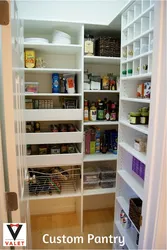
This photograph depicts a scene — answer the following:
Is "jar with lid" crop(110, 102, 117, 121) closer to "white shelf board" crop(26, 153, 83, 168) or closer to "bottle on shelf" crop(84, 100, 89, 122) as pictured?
"bottle on shelf" crop(84, 100, 89, 122)

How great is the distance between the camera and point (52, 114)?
1913mm

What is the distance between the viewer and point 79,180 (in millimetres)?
2219

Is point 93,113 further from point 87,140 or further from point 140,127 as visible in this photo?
point 140,127

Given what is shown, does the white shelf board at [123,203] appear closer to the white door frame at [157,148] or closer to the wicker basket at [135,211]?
the wicker basket at [135,211]

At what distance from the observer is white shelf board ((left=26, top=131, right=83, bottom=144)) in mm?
1897

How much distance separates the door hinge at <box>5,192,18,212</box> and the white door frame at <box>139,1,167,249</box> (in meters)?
0.66

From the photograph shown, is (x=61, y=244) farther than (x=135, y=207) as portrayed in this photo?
Yes

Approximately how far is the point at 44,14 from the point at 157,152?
6.30 feet

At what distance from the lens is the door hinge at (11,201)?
2.67 ft

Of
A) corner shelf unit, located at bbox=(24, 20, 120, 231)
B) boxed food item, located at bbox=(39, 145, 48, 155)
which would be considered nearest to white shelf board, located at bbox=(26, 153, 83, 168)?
corner shelf unit, located at bbox=(24, 20, 120, 231)

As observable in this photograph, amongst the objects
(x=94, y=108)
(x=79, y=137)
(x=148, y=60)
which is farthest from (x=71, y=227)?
(x=148, y=60)

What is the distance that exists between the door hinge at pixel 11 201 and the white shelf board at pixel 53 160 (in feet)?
3.70

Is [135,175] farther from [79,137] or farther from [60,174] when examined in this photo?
[60,174]

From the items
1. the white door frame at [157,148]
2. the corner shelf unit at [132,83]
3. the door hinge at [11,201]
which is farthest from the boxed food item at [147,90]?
the door hinge at [11,201]
